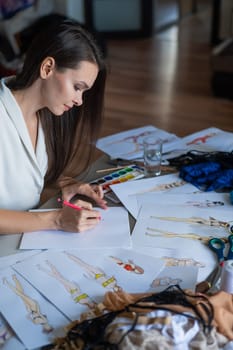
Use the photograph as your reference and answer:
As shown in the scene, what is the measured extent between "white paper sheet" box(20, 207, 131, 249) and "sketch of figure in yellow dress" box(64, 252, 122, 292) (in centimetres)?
6

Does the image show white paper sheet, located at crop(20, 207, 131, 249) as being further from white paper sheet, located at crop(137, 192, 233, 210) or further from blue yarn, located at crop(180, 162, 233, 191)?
blue yarn, located at crop(180, 162, 233, 191)

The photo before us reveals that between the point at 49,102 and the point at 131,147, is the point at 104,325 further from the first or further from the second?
the point at 131,147

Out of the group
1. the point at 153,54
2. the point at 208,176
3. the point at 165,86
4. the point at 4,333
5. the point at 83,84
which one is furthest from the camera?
the point at 153,54

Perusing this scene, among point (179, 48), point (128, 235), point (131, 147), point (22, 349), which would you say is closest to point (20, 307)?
point (22, 349)

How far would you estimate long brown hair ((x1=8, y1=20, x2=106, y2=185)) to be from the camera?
4.23 feet

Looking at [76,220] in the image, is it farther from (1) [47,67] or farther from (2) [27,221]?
(1) [47,67]

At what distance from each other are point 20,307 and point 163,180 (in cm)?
65

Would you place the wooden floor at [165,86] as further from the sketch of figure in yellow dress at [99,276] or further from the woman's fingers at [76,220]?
the sketch of figure in yellow dress at [99,276]

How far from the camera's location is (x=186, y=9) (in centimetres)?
669

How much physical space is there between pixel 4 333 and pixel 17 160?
0.59 meters

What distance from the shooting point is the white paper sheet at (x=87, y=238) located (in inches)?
46.5

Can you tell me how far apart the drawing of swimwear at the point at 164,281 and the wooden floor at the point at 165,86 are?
7.76 feet

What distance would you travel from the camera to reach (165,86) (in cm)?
431

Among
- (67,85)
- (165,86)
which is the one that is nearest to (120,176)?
(67,85)
